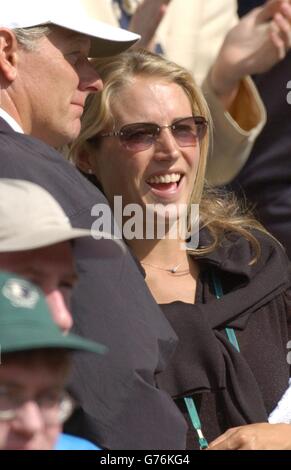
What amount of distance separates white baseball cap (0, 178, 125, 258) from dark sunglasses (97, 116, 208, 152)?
1.34m

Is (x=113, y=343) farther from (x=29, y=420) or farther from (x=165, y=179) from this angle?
(x=165, y=179)

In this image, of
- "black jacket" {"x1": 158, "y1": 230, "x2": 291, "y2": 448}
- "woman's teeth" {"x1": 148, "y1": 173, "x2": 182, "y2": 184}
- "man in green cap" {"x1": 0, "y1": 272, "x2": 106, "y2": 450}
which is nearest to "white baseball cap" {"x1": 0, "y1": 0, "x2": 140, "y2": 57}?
"woman's teeth" {"x1": 148, "y1": 173, "x2": 182, "y2": 184}

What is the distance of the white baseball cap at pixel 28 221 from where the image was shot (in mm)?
1940

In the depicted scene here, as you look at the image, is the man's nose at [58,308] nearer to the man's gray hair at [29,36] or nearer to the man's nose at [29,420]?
the man's nose at [29,420]

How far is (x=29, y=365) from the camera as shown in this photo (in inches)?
65.0

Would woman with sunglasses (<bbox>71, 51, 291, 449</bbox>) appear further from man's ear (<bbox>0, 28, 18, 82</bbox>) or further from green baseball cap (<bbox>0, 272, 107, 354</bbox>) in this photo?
green baseball cap (<bbox>0, 272, 107, 354</bbox>)

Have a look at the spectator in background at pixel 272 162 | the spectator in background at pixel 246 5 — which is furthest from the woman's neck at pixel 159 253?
the spectator in background at pixel 246 5

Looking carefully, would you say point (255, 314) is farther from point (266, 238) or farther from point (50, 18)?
point (50, 18)

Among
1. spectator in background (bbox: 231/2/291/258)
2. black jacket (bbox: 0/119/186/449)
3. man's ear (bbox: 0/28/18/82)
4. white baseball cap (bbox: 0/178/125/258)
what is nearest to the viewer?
white baseball cap (bbox: 0/178/125/258)

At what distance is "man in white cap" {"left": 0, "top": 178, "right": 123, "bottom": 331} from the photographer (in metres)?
1.95

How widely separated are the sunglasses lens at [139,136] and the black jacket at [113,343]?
2.79 feet

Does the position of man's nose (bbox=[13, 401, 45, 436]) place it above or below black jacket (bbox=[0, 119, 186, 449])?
above
